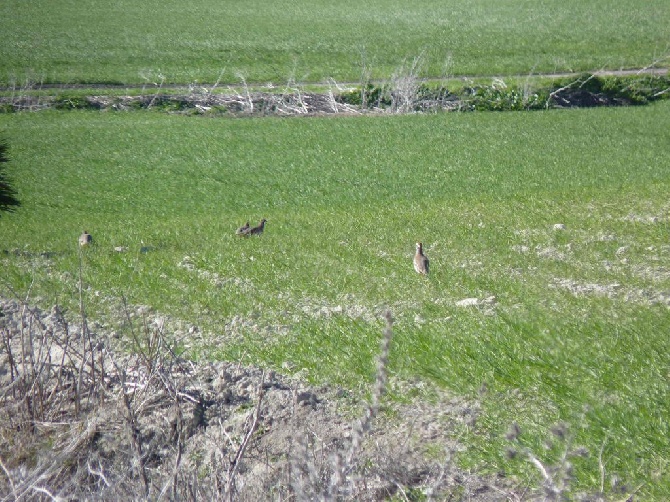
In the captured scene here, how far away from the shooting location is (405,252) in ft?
31.4

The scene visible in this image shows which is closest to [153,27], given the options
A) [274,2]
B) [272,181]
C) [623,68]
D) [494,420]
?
[274,2]

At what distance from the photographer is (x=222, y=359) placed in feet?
21.7

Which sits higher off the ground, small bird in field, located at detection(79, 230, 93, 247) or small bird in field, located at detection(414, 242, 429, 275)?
small bird in field, located at detection(414, 242, 429, 275)

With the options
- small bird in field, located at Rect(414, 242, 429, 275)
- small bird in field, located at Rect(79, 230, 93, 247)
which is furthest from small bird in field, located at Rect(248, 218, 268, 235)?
small bird in field, located at Rect(414, 242, 429, 275)

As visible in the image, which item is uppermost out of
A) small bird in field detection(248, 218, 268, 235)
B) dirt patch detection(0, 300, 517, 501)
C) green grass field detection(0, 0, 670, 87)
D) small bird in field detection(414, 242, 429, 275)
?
dirt patch detection(0, 300, 517, 501)

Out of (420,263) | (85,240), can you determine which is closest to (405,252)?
(420,263)

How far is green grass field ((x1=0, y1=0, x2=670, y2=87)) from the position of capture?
27.2 meters

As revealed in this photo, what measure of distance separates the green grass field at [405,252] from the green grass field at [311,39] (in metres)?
7.98

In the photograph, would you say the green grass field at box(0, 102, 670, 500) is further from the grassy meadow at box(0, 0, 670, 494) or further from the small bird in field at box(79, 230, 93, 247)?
the small bird in field at box(79, 230, 93, 247)

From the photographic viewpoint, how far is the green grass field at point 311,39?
27.2 m

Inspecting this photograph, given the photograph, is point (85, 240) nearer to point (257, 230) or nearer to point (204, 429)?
point (257, 230)

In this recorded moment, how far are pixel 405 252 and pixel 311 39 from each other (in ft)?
81.0

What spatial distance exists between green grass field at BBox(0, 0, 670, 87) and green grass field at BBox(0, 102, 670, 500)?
7.98 meters

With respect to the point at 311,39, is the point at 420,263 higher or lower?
higher
